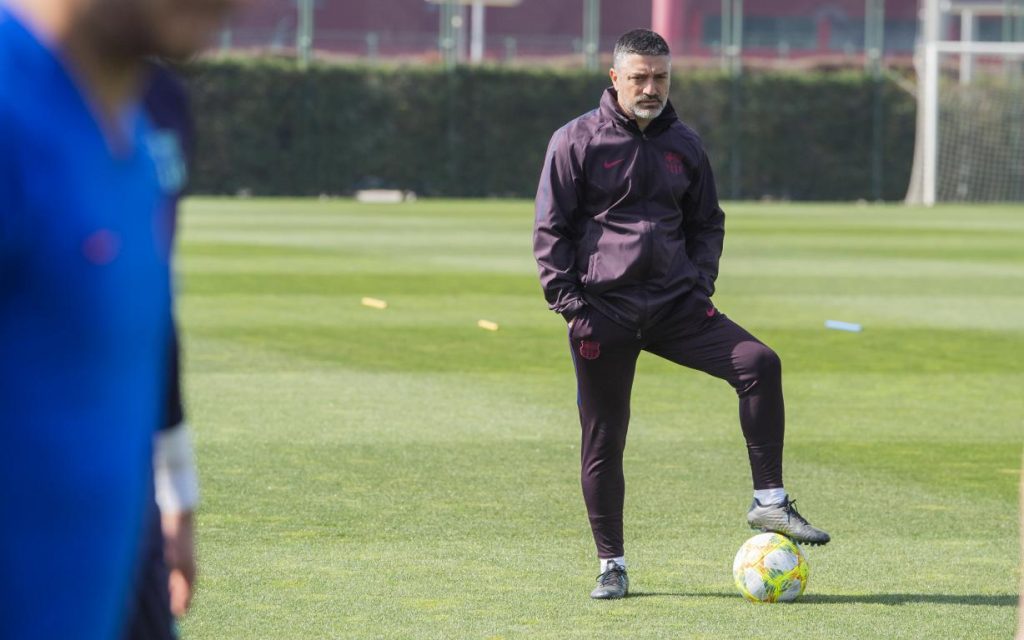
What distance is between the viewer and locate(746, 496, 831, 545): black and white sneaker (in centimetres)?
667

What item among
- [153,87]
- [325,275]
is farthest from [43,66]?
[325,275]

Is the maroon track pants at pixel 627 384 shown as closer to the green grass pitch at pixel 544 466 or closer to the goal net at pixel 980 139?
the green grass pitch at pixel 544 466

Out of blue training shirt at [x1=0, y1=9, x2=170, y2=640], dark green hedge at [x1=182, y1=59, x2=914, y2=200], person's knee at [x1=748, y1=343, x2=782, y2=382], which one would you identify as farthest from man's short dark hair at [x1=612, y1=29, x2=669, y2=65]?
dark green hedge at [x1=182, y1=59, x2=914, y2=200]

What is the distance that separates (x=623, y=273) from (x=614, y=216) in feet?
0.69

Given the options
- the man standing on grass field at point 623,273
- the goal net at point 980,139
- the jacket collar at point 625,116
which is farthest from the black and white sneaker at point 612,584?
the goal net at point 980,139

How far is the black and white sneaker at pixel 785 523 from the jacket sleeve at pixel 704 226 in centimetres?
81

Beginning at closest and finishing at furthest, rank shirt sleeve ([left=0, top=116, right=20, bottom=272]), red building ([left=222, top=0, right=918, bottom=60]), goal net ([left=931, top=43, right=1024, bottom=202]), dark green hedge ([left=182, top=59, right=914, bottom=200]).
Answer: shirt sleeve ([left=0, top=116, right=20, bottom=272])
dark green hedge ([left=182, top=59, right=914, bottom=200])
goal net ([left=931, top=43, right=1024, bottom=202])
red building ([left=222, top=0, right=918, bottom=60])

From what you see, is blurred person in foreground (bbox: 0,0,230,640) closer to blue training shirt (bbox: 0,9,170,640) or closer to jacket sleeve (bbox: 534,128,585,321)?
blue training shirt (bbox: 0,9,170,640)

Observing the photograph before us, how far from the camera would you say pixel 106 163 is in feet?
7.21

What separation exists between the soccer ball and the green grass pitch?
0.06 metres

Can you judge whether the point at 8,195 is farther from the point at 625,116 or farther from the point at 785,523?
the point at 785,523

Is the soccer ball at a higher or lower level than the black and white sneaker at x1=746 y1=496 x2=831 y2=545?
lower

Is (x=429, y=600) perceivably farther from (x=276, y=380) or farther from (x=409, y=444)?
(x=276, y=380)

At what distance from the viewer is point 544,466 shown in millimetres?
9375
